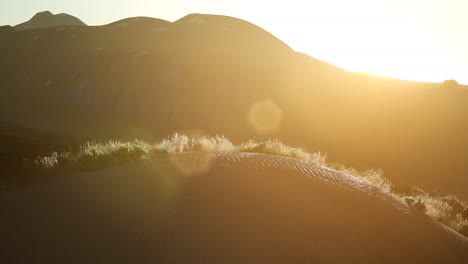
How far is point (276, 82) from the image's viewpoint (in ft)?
164

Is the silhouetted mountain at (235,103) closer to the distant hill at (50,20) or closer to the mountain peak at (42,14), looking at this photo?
the distant hill at (50,20)

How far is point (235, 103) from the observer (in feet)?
141

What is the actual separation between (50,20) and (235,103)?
156 m

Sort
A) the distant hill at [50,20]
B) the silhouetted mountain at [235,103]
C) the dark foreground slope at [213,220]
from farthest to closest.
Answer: the distant hill at [50,20] < the silhouetted mountain at [235,103] < the dark foreground slope at [213,220]

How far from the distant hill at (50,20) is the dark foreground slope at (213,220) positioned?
578 ft

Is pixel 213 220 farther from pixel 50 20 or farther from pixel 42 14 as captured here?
pixel 42 14

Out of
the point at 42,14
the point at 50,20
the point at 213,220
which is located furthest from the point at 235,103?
the point at 42,14

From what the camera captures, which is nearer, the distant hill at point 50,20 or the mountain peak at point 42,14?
the distant hill at point 50,20

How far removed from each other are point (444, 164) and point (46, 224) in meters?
37.9

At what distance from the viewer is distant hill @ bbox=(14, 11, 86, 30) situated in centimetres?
15062

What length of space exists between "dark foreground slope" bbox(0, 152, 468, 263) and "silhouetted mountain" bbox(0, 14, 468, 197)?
2362cm

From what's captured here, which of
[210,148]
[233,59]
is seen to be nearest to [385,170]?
[210,148]

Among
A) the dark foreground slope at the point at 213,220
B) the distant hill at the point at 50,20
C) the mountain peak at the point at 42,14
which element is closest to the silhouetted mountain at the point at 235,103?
the dark foreground slope at the point at 213,220

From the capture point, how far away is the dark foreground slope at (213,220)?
459 cm
